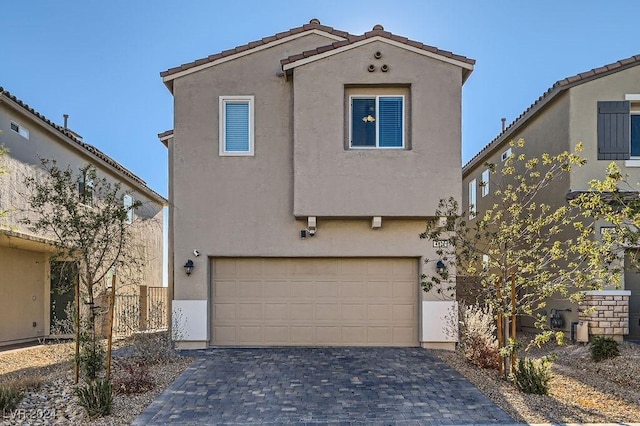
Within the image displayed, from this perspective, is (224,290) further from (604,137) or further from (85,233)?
(604,137)

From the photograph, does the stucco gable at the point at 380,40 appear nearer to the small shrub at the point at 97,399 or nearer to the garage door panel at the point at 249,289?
the garage door panel at the point at 249,289

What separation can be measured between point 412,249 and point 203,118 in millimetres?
6180

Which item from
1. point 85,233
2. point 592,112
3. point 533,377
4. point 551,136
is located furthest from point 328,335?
point 592,112

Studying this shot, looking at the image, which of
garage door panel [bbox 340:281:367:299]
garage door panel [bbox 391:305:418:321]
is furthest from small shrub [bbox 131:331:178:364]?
garage door panel [bbox 391:305:418:321]

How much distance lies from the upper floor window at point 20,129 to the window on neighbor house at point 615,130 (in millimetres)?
15248

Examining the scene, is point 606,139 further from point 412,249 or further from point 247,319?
point 247,319

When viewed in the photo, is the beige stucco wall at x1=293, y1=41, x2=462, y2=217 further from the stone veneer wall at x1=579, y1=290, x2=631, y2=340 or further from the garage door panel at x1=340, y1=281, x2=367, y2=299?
the stone veneer wall at x1=579, y1=290, x2=631, y2=340

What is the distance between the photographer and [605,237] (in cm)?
766

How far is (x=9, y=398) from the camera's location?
720cm

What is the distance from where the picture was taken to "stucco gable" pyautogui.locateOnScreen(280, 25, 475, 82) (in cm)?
1160

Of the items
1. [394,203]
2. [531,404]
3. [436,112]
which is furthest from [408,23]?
[531,404]

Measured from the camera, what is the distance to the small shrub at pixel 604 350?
1028cm

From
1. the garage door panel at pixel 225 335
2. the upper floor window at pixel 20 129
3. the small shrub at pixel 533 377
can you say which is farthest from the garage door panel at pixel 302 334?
the upper floor window at pixel 20 129

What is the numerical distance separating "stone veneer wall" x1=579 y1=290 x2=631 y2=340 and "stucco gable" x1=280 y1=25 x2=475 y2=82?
6692mm
